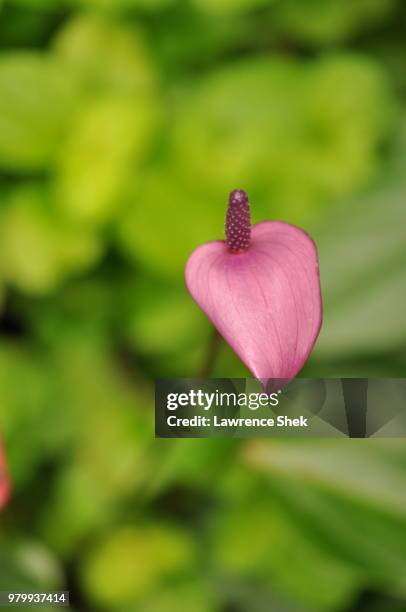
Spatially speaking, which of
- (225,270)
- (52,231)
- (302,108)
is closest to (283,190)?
(302,108)

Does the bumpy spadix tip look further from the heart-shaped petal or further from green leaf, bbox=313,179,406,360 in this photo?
green leaf, bbox=313,179,406,360

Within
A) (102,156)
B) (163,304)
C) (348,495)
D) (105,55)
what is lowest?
(348,495)

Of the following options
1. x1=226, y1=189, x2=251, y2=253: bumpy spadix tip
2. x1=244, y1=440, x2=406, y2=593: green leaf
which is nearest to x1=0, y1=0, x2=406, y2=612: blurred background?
x1=244, y1=440, x2=406, y2=593: green leaf

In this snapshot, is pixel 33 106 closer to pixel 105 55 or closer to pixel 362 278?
pixel 105 55

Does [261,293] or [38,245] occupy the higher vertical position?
[38,245]

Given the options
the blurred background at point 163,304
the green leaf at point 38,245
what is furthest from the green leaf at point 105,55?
the green leaf at point 38,245

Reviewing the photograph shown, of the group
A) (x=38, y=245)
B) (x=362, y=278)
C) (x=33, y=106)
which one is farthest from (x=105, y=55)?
(x=362, y=278)
